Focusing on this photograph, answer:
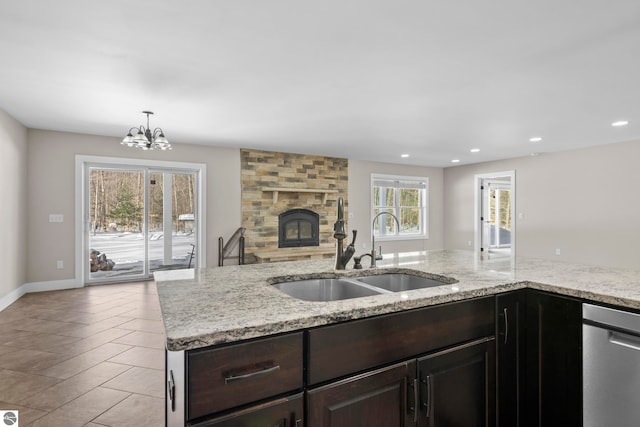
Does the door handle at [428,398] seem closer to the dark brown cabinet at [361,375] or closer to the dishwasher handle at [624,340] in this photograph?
the dark brown cabinet at [361,375]

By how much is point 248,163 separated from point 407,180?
13.6 feet

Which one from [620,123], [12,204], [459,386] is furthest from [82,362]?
[620,123]

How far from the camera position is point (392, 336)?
Result: 1341mm

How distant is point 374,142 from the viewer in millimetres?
5863

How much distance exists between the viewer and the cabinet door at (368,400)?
46.3 inches

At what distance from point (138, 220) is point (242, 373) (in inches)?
220

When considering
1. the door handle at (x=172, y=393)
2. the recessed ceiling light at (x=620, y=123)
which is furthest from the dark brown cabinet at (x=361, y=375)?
the recessed ceiling light at (x=620, y=123)

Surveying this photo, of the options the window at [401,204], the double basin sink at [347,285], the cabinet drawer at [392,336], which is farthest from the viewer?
the window at [401,204]

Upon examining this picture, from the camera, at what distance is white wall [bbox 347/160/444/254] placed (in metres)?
7.80

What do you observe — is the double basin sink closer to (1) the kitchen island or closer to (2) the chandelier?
(1) the kitchen island

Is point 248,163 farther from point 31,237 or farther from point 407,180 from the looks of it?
point 407,180

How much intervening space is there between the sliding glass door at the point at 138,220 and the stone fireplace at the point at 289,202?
103 centimetres

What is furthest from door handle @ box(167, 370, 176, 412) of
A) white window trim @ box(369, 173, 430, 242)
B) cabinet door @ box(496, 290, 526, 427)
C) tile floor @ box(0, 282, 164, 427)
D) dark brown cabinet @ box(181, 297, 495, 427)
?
white window trim @ box(369, 173, 430, 242)

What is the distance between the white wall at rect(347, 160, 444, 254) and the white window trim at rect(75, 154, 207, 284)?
3125 mm
